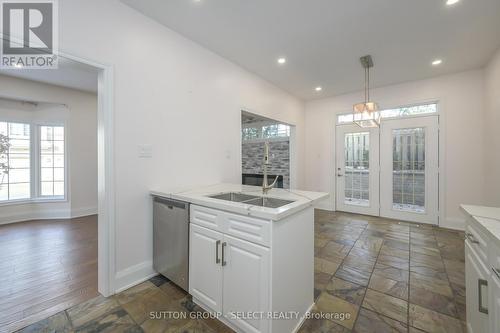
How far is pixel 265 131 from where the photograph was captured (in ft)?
19.5

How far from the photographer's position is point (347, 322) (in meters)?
1.59

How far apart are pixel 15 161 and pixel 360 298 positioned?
20.7 feet

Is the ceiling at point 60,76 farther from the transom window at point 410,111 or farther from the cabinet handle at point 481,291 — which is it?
the transom window at point 410,111

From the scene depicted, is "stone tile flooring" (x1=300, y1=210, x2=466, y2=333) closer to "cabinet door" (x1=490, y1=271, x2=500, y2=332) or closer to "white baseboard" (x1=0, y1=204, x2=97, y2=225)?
"cabinet door" (x1=490, y1=271, x2=500, y2=332)

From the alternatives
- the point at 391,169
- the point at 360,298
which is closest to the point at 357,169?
the point at 391,169

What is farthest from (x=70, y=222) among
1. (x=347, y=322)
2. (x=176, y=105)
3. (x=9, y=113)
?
(x=347, y=322)

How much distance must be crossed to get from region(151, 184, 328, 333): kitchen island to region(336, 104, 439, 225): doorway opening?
3491mm

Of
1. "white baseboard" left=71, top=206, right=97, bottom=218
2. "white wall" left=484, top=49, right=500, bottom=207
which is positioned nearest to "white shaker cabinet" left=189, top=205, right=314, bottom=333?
"white wall" left=484, top=49, right=500, bottom=207

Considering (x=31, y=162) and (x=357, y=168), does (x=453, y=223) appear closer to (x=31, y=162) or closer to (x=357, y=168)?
(x=357, y=168)

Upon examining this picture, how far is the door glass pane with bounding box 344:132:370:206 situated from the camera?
462cm

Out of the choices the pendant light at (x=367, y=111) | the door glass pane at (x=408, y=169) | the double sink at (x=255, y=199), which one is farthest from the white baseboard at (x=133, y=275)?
the door glass pane at (x=408, y=169)

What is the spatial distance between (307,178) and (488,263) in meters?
4.48

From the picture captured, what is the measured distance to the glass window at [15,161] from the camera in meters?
3.96

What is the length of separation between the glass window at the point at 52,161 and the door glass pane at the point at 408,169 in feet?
23.5
